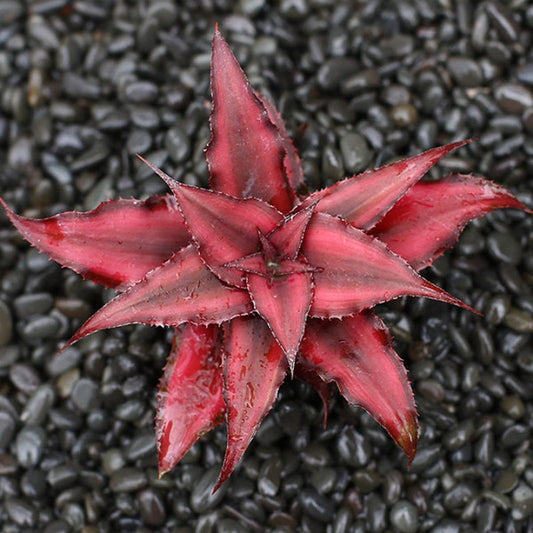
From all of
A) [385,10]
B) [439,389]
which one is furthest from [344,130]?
[439,389]

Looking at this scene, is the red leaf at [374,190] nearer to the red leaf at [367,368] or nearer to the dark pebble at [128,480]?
the red leaf at [367,368]

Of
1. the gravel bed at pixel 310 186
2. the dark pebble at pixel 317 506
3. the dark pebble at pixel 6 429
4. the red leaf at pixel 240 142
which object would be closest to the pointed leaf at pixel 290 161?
the red leaf at pixel 240 142

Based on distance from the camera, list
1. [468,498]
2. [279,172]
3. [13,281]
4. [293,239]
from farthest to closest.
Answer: [13,281]
[468,498]
[279,172]
[293,239]

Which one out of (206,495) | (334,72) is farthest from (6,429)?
(334,72)

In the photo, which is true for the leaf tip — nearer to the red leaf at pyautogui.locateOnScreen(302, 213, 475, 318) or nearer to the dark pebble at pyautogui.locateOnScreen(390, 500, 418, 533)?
the red leaf at pyautogui.locateOnScreen(302, 213, 475, 318)

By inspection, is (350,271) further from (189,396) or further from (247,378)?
(189,396)

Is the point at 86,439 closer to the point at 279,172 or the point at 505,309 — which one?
the point at 279,172

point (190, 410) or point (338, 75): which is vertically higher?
point (338, 75)

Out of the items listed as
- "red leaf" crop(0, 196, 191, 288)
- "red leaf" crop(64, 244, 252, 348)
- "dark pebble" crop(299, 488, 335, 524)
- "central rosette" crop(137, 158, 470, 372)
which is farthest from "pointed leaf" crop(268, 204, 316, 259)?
"dark pebble" crop(299, 488, 335, 524)
